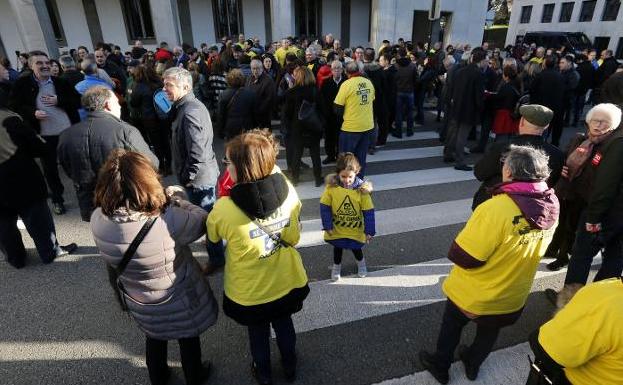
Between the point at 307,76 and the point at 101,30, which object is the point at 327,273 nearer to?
the point at 307,76

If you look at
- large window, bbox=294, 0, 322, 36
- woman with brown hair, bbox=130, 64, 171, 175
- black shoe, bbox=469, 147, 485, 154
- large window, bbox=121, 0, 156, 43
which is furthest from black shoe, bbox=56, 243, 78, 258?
large window, bbox=294, 0, 322, 36

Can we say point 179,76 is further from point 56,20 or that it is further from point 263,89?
point 56,20

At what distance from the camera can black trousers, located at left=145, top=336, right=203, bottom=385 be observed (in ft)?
8.13

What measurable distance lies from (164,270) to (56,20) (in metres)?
20.9

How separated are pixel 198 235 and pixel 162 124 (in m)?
4.94

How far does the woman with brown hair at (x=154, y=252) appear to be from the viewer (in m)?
1.98

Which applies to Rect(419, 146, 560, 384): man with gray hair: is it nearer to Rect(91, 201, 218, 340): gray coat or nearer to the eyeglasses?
the eyeglasses

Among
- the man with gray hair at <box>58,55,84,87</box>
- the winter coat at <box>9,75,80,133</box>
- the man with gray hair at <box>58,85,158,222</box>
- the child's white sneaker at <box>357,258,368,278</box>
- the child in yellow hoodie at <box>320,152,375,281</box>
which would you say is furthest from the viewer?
the man with gray hair at <box>58,55,84,87</box>

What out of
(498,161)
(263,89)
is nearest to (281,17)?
(263,89)

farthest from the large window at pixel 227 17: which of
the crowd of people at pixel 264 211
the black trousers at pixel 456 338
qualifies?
the black trousers at pixel 456 338

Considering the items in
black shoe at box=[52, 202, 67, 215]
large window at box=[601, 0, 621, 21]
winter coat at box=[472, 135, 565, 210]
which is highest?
large window at box=[601, 0, 621, 21]

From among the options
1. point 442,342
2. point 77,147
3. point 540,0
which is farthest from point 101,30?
point 540,0

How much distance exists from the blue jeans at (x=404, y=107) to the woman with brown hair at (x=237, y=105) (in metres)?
4.55

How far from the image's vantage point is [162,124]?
652cm
